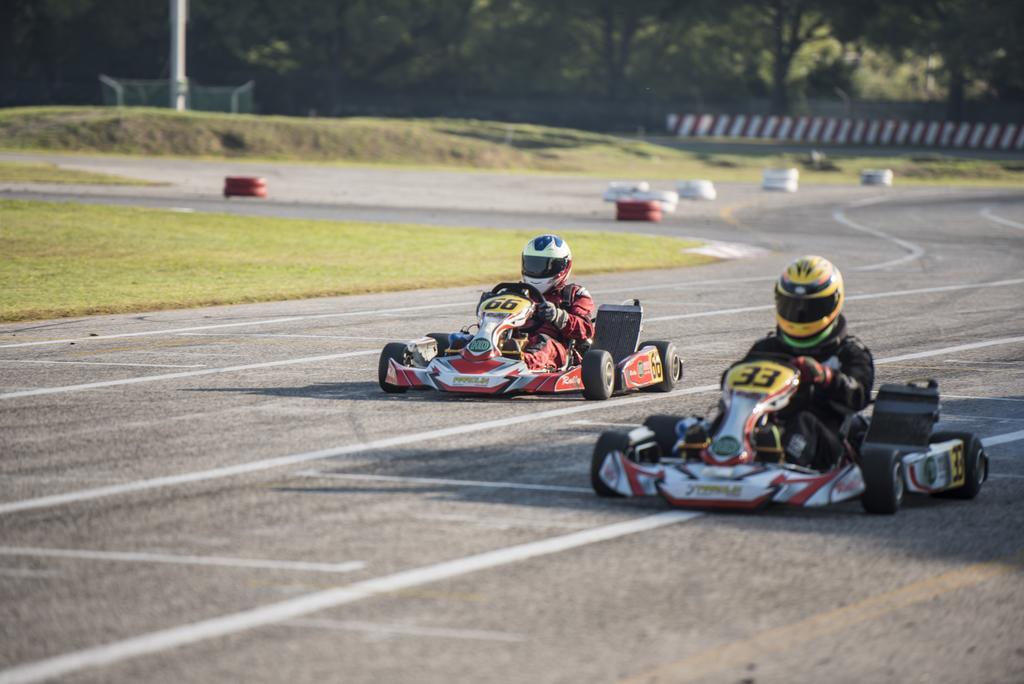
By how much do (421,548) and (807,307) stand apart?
9.19 feet

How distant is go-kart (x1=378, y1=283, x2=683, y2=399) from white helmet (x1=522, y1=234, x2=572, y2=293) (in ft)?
0.29

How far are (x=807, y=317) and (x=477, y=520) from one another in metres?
2.29

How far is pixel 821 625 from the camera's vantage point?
5918 millimetres

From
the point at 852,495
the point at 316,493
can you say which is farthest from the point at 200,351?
the point at 852,495

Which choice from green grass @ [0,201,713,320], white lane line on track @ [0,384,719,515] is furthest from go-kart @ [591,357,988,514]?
green grass @ [0,201,713,320]

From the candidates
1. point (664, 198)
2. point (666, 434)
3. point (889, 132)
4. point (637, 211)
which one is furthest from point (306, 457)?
point (889, 132)

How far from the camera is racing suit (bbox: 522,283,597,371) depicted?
1206 centimetres

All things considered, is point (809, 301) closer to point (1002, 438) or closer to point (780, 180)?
point (1002, 438)

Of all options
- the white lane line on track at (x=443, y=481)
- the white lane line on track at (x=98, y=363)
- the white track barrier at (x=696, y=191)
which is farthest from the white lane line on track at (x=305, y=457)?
the white track barrier at (x=696, y=191)

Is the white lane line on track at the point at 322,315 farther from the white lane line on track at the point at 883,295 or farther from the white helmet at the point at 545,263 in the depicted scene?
the white helmet at the point at 545,263

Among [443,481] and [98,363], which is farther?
[98,363]

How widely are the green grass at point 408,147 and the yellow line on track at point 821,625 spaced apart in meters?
45.5

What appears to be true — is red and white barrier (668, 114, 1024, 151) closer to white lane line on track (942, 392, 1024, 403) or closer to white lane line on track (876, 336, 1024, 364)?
white lane line on track (876, 336, 1024, 364)

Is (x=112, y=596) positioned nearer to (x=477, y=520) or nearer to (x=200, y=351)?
(x=477, y=520)
